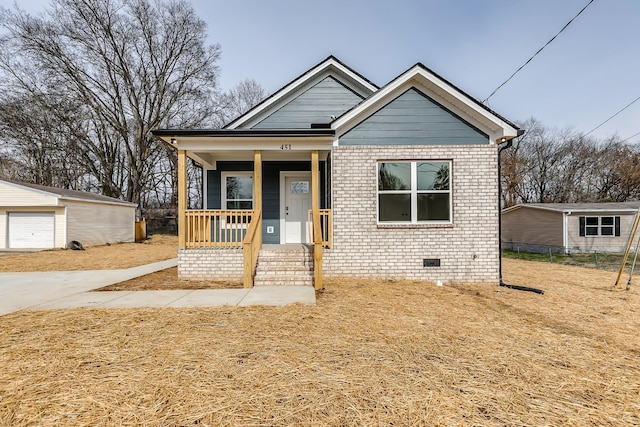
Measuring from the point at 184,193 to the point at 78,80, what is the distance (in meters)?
22.6

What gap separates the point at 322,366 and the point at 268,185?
7.25 metres

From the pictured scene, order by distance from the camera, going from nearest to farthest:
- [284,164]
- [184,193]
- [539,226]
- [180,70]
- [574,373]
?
[574,373] < [184,193] < [284,164] < [539,226] < [180,70]

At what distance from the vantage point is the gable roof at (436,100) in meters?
7.01

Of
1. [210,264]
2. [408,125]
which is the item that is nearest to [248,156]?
[210,264]

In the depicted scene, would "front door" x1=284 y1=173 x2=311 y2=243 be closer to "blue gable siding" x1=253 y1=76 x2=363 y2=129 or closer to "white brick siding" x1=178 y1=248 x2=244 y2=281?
"blue gable siding" x1=253 y1=76 x2=363 y2=129

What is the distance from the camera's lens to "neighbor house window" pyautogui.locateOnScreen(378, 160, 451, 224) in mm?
7445

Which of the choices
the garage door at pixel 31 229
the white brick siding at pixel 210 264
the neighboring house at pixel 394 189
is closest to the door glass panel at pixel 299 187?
the neighboring house at pixel 394 189

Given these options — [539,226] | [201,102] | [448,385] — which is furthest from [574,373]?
[201,102]

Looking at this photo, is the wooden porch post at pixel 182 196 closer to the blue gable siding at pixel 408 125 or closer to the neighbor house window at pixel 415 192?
the blue gable siding at pixel 408 125

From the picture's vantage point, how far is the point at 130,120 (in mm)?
25109

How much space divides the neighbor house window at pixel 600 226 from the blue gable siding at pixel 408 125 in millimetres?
17098

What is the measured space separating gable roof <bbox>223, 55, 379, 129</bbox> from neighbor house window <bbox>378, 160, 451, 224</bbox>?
4.09 metres

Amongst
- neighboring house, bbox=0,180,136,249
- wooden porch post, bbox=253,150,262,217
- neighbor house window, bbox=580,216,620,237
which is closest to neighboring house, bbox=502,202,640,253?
neighbor house window, bbox=580,216,620,237

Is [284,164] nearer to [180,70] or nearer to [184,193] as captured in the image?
[184,193]
